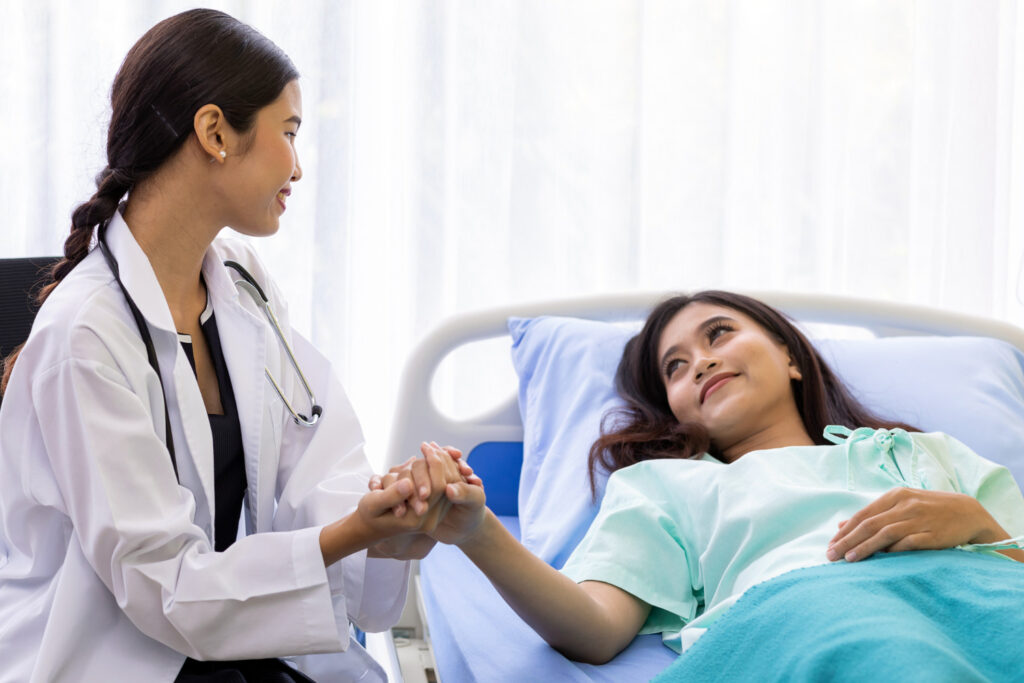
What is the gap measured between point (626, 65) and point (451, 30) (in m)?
0.42

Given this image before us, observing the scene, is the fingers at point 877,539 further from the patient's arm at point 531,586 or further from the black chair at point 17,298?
the black chair at point 17,298

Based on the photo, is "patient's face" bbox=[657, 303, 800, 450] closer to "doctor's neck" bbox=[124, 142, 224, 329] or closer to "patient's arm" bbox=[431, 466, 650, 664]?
"patient's arm" bbox=[431, 466, 650, 664]

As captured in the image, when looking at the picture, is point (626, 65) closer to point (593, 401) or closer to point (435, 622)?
point (593, 401)

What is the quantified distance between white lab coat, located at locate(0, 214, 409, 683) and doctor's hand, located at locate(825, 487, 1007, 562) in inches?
23.8

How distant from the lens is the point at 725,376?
1.50m

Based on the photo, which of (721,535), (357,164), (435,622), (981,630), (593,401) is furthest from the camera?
(357,164)

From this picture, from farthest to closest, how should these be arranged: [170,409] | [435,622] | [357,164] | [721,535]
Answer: [357,164] → [435,622] → [721,535] → [170,409]

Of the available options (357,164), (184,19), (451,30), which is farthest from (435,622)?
(451,30)

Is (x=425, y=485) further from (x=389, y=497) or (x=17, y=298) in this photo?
(x=17, y=298)

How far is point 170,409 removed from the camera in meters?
1.16

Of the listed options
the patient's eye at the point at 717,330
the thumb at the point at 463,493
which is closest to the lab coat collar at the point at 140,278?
the thumb at the point at 463,493

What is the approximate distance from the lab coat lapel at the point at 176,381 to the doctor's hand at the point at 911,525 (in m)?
0.75

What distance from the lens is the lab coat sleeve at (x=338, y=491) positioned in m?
1.28

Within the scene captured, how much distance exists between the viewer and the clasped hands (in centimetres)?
108
